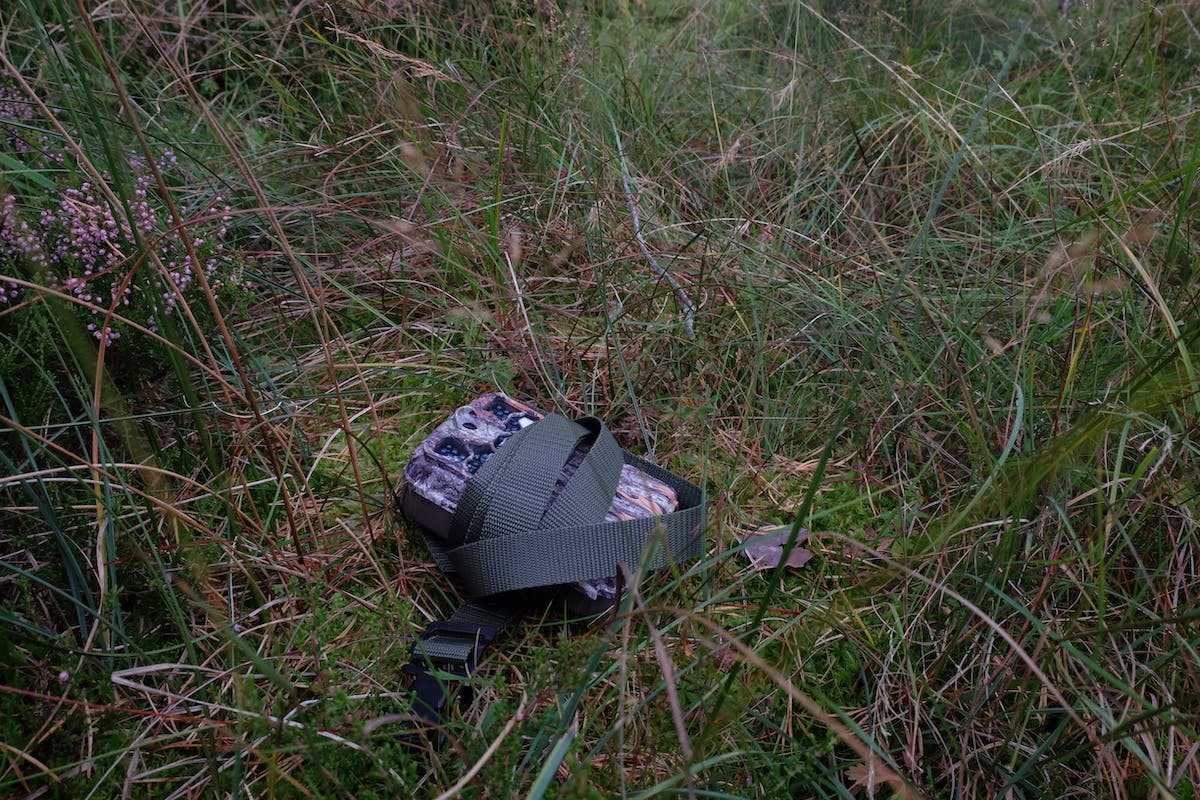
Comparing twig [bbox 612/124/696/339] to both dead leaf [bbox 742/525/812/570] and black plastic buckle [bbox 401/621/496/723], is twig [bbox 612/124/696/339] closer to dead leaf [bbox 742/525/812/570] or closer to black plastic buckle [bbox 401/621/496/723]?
dead leaf [bbox 742/525/812/570]

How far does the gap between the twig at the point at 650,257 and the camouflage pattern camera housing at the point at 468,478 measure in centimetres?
52

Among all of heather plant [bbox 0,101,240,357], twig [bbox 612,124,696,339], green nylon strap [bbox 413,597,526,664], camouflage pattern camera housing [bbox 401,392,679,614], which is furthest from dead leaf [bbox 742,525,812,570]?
heather plant [bbox 0,101,240,357]

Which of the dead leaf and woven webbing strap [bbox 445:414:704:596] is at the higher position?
woven webbing strap [bbox 445:414:704:596]

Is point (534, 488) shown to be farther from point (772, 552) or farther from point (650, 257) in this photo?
point (650, 257)

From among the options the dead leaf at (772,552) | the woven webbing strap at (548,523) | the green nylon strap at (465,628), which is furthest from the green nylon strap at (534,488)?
the dead leaf at (772,552)

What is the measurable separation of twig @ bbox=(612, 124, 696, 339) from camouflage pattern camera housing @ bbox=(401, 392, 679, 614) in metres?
0.52

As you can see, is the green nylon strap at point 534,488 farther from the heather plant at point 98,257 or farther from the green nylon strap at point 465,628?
the heather plant at point 98,257

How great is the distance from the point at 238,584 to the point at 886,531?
49.7 inches

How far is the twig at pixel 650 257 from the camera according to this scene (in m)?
2.11

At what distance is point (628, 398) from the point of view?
197 centimetres

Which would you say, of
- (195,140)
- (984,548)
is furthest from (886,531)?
(195,140)

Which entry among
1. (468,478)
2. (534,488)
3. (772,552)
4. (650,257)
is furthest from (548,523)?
(650,257)

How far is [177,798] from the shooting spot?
1.22 metres

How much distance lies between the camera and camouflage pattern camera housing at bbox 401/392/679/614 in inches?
62.4
